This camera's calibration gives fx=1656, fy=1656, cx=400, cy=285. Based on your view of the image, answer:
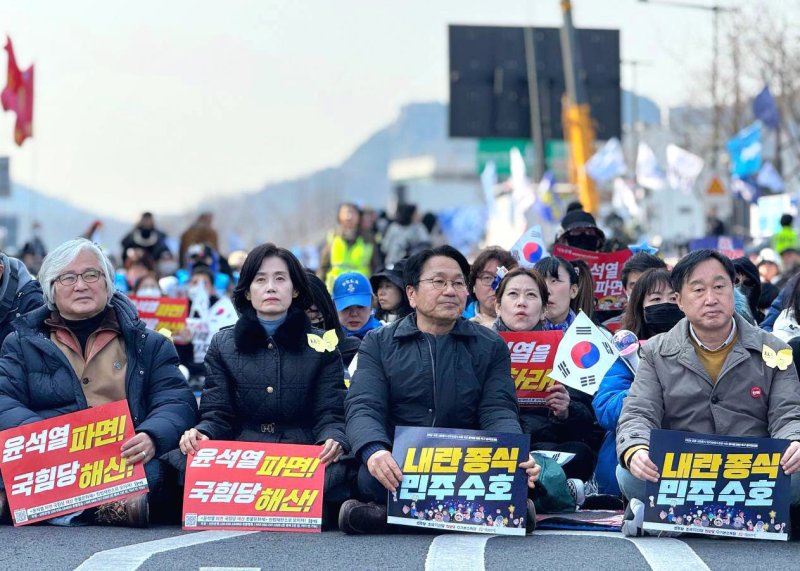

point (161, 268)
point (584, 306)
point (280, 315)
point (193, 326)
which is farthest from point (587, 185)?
point (280, 315)

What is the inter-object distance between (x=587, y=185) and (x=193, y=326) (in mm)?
19211

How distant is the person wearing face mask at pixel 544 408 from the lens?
922cm

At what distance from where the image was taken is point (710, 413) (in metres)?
7.92

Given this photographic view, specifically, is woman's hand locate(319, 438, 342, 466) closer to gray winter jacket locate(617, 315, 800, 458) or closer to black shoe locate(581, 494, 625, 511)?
gray winter jacket locate(617, 315, 800, 458)

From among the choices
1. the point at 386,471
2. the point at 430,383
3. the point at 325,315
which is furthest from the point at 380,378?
the point at 325,315

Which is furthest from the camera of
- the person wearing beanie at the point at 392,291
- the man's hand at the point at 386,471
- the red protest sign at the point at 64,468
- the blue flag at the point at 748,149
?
the blue flag at the point at 748,149

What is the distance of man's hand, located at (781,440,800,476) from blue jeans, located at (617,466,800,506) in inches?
7.2

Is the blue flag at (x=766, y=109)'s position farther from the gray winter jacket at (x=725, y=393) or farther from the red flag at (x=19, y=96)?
the gray winter jacket at (x=725, y=393)

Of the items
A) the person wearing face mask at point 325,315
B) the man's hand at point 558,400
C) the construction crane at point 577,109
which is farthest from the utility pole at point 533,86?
the man's hand at point 558,400

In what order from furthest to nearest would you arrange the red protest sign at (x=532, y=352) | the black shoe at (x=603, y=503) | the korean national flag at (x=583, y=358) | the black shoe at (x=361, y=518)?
the red protest sign at (x=532, y=352), the black shoe at (x=603, y=503), the korean national flag at (x=583, y=358), the black shoe at (x=361, y=518)

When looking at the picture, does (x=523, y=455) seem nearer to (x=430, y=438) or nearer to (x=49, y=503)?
(x=430, y=438)

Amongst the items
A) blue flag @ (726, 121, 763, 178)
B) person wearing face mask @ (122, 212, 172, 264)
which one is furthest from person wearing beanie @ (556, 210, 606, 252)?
blue flag @ (726, 121, 763, 178)

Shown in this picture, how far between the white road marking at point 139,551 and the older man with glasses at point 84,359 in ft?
2.30

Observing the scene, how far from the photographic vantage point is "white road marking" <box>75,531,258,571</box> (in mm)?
6855
